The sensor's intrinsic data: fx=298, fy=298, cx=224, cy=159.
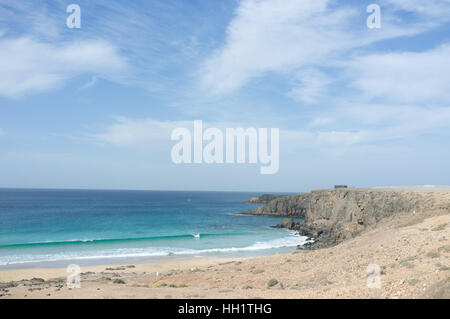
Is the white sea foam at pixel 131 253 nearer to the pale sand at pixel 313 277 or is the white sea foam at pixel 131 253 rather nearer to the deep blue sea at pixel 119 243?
the deep blue sea at pixel 119 243

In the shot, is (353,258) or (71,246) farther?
(71,246)

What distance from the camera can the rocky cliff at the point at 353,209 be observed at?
32509 mm

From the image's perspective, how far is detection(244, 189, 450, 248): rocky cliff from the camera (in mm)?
32509

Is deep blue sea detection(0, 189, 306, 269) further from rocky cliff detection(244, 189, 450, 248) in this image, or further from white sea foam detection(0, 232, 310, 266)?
rocky cliff detection(244, 189, 450, 248)

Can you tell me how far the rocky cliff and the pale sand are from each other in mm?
8161

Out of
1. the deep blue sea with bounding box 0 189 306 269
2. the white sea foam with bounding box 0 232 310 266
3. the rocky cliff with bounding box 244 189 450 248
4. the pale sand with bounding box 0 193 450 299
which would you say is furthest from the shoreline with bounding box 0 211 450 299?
the rocky cliff with bounding box 244 189 450 248

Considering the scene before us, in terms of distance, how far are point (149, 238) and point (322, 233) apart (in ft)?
82.0

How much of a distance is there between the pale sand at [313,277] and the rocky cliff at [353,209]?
8161mm

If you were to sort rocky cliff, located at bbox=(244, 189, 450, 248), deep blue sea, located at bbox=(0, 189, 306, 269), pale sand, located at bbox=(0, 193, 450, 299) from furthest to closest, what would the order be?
rocky cliff, located at bbox=(244, 189, 450, 248) → deep blue sea, located at bbox=(0, 189, 306, 269) → pale sand, located at bbox=(0, 193, 450, 299)

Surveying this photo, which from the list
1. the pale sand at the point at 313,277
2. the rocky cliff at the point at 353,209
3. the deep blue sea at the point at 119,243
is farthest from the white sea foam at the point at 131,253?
the rocky cliff at the point at 353,209

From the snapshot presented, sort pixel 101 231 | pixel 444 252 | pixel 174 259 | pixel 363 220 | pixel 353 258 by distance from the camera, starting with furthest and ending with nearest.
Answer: pixel 101 231 → pixel 363 220 → pixel 174 259 → pixel 353 258 → pixel 444 252
